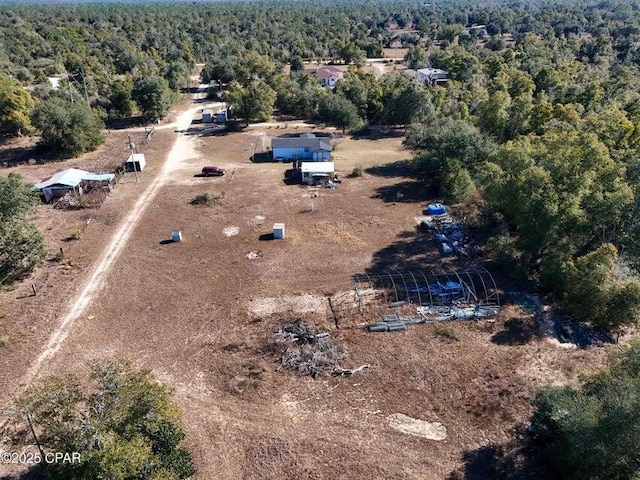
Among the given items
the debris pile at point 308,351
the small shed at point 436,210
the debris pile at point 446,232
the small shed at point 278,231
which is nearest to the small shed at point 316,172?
the debris pile at point 446,232

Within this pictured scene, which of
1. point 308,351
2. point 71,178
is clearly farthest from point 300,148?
point 308,351

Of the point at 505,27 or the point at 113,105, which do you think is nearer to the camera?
the point at 113,105

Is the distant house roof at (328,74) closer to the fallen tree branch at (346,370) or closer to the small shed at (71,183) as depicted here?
the small shed at (71,183)

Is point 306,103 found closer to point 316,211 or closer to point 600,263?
point 316,211

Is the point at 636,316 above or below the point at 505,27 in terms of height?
below

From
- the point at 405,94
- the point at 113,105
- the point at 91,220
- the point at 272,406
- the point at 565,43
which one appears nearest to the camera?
the point at 272,406

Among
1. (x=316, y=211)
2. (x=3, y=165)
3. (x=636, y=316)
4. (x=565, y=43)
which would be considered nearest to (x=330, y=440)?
(x=636, y=316)

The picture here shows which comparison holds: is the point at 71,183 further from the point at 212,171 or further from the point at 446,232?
the point at 446,232
